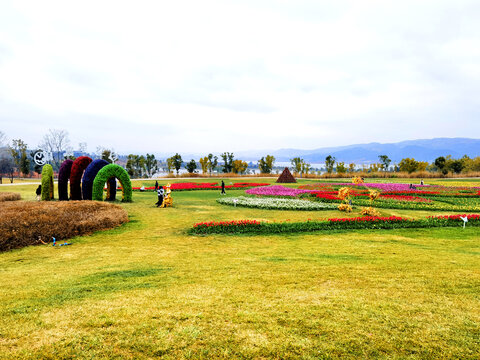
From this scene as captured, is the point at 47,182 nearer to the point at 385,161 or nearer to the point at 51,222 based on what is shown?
the point at 51,222

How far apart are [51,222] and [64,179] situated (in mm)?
10590

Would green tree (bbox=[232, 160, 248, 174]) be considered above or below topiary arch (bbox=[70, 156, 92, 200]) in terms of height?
above

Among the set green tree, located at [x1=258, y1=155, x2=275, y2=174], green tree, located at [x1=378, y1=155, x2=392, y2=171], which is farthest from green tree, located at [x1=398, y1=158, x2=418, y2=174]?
green tree, located at [x1=258, y1=155, x2=275, y2=174]

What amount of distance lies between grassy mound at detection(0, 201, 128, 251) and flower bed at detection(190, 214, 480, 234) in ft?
12.1

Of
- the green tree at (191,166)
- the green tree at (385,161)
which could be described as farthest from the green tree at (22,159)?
the green tree at (385,161)

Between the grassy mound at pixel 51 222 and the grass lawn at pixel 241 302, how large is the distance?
542 millimetres

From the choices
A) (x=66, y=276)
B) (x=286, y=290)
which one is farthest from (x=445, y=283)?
(x=66, y=276)

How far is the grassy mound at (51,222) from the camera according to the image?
807 centimetres

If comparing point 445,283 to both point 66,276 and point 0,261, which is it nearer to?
point 66,276

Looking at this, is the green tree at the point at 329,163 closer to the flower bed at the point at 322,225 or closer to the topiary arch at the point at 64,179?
the flower bed at the point at 322,225

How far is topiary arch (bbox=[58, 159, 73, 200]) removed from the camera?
17375mm

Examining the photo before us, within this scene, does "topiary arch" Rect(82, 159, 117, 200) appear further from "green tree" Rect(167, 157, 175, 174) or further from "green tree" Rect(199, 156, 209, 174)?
"green tree" Rect(167, 157, 175, 174)

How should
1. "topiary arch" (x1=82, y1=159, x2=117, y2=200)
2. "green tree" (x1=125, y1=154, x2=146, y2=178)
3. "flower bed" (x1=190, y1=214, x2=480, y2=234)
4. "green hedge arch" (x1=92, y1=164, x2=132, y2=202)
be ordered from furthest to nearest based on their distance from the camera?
"green tree" (x1=125, y1=154, x2=146, y2=178) → "topiary arch" (x1=82, y1=159, x2=117, y2=200) → "green hedge arch" (x1=92, y1=164, x2=132, y2=202) → "flower bed" (x1=190, y1=214, x2=480, y2=234)

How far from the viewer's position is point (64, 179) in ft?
59.5
